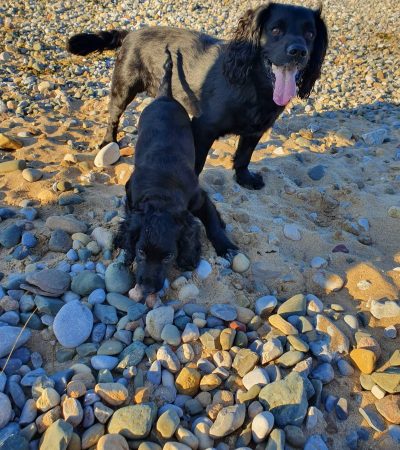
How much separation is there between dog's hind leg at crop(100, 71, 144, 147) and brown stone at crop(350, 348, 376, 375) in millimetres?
3379

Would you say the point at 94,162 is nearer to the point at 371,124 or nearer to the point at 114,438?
the point at 114,438

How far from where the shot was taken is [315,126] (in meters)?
5.18

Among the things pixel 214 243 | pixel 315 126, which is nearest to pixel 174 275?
pixel 214 243

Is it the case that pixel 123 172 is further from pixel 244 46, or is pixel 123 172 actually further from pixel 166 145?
pixel 244 46

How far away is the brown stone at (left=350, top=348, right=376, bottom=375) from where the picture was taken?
2225 mm

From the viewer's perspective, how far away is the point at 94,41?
15.0 ft

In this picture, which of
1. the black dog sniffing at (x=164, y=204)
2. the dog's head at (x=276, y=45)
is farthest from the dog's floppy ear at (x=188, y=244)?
the dog's head at (x=276, y=45)

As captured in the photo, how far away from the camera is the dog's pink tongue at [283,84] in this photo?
11.0 feet

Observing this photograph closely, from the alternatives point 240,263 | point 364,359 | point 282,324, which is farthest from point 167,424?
point 240,263

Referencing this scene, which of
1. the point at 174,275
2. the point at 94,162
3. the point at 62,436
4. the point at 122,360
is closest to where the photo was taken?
the point at 62,436

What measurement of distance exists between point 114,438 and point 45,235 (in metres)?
1.67

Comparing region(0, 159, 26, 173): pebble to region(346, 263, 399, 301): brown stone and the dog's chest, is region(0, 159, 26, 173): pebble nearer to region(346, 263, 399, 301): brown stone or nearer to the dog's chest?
the dog's chest

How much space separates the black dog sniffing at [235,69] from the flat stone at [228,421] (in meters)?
2.37

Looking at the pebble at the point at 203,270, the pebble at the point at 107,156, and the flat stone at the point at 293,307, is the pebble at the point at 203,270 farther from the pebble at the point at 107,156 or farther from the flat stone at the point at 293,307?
the pebble at the point at 107,156
